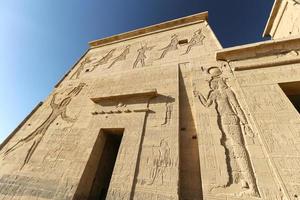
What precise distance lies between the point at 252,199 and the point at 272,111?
4.83 ft

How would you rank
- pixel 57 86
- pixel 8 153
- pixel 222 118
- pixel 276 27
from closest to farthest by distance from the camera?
1. pixel 222 118
2. pixel 8 153
3. pixel 57 86
4. pixel 276 27

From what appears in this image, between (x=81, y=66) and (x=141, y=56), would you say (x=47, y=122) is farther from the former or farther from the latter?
(x=141, y=56)

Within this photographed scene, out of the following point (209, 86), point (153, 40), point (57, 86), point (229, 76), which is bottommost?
point (209, 86)

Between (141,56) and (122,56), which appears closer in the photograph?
(141,56)

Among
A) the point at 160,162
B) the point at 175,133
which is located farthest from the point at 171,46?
the point at 160,162

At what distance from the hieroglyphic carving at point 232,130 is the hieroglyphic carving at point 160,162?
841mm

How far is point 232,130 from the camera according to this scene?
257 centimetres

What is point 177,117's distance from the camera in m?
3.02

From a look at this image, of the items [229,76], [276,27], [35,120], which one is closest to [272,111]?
[229,76]

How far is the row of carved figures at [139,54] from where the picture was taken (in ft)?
16.1

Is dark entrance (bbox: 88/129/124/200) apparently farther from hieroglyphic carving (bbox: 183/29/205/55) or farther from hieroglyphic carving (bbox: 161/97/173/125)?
hieroglyphic carving (bbox: 183/29/205/55)

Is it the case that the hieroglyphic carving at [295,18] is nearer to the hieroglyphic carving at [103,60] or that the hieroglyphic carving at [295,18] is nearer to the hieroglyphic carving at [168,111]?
the hieroglyphic carving at [168,111]

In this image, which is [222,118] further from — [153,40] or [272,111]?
[153,40]

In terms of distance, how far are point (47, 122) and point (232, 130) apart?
4563mm
